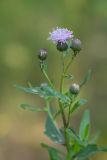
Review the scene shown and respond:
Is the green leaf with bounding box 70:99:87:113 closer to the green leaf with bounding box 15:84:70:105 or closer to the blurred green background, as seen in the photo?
the green leaf with bounding box 15:84:70:105

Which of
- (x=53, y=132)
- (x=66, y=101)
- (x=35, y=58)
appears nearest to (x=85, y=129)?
(x=53, y=132)

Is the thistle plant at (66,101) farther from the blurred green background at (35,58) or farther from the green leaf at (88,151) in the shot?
the blurred green background at (35,58)

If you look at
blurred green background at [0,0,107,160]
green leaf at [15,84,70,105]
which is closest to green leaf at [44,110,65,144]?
green leaf at [15,84,70,105]

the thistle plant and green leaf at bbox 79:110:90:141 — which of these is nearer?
the thistle plant

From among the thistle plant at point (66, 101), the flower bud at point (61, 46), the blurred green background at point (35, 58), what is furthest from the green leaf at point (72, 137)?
the blurred green background at point (35, 58)

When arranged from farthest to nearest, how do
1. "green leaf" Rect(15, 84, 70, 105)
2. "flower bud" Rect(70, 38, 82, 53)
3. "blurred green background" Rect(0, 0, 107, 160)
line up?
"blurred green background" Rect(0, 0, 107, 160) → "flower bud" Rect(70, 38, 82, 53) → "green leaf" Rect(15, 84, 70, 105)

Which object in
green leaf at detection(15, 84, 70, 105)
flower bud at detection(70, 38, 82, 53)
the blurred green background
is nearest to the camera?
green leaf at detection(15, 84, 70, 105)
